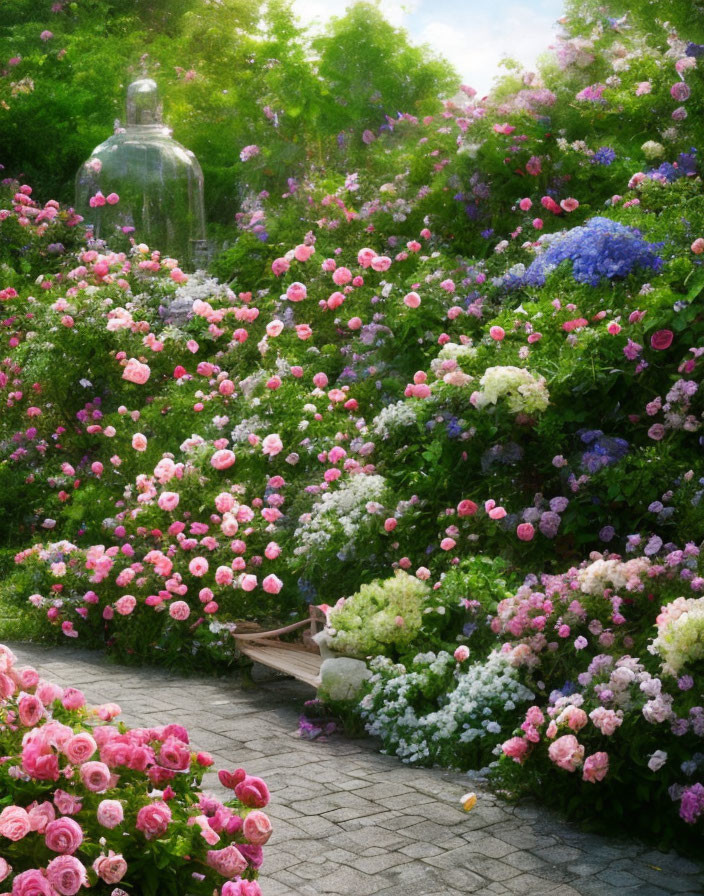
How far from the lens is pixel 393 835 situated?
422cm

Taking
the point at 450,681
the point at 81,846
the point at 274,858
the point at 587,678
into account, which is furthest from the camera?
the point at 450,681

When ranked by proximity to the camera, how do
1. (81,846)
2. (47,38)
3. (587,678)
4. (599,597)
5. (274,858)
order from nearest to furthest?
1. (81,846)
2. (274,858)
3. (587,678)
4. (599,597)
5. (47,38)

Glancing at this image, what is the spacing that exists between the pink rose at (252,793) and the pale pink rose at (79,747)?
42 centimetres

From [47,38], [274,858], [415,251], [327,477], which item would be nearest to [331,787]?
[274,858]

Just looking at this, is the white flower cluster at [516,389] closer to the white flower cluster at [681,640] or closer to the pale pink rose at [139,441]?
the white flower cluster at [681,640]

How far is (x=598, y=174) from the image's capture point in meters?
8.80

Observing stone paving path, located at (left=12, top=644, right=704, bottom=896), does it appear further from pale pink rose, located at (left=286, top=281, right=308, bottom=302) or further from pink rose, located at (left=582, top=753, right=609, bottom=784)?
pale pink rose, located at (left=286, top=281, right=308, bottom=302)

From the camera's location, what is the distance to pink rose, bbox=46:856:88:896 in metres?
2.62

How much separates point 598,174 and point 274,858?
20.7ft

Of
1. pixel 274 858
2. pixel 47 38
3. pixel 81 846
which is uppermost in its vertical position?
pixel 47 38

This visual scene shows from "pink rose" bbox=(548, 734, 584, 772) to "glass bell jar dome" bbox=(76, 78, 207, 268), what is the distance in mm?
8876

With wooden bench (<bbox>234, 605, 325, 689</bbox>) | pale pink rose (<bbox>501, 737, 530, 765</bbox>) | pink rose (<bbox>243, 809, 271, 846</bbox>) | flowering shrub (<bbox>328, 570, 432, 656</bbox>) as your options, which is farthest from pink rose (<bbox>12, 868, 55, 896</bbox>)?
wooden bench (<bbox>234, 605, 325, 689</bbox>)

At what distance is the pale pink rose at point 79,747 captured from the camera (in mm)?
2840

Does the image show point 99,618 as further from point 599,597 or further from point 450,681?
point 599,597
